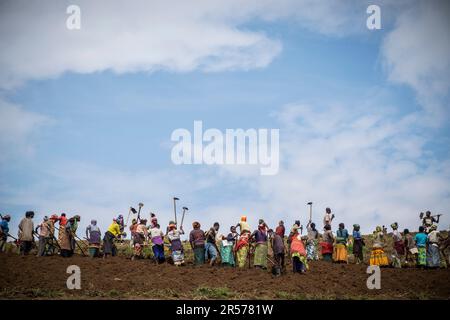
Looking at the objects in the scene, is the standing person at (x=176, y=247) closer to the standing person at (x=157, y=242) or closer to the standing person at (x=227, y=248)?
the standing person at (x=157, y=242)

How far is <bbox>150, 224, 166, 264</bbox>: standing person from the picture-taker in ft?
78.5

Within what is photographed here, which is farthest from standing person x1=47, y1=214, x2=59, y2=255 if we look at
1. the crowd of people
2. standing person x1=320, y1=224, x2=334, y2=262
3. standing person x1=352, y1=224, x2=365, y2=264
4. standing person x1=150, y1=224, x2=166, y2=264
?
standing person x1=352, y1=224, x2=365, y2=264

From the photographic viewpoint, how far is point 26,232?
25.2m

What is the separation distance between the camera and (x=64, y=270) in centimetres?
2162

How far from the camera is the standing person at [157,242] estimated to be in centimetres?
2392

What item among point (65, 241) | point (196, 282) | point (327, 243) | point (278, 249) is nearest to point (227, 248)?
point (278, 249)

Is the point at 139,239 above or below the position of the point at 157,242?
above

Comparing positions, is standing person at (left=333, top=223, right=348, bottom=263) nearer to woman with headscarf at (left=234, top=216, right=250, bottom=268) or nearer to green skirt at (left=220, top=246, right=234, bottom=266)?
woman with headscarf at (left=234, top=216, right=250, bottom=268)

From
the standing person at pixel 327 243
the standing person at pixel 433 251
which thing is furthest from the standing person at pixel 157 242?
the standing person at pixel 433 251

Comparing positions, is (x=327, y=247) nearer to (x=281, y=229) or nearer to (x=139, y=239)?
(x=281, y=229)

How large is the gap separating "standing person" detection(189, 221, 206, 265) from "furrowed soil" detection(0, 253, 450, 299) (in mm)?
437

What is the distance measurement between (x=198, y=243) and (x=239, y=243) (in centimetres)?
177

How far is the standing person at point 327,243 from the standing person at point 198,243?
598cm
